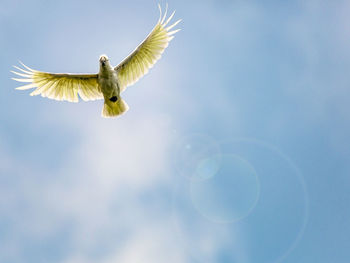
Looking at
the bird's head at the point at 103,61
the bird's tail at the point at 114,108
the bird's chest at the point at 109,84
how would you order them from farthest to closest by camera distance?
the bird's tail at the point at 114,108
the bird's chest at the point at 109,84
the bird's head at the point at 103,61

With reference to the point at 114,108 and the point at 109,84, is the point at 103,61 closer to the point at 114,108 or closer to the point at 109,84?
the point at 109,84

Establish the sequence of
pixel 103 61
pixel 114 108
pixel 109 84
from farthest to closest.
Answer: pixel 114 108, pixel 109 84, pixel 103 61

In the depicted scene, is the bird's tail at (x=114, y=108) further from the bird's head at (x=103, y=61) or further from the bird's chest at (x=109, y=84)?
the bird's head at (x=103, y=61)

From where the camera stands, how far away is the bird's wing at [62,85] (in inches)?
774

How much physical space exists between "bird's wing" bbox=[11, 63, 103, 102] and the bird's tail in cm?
95

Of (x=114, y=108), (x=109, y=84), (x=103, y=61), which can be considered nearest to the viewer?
(x=103, y=61)

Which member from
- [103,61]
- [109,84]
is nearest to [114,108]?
[109,84]

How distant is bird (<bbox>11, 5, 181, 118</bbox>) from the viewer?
63.1 feet

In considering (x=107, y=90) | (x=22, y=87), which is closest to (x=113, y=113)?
(x=107, y=90)

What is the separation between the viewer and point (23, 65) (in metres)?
19.1

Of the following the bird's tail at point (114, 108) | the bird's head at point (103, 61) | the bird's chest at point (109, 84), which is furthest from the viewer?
the bird's tail at point (114, 108)

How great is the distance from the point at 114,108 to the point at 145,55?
2.89m

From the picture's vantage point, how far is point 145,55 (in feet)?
66.4

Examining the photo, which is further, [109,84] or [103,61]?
[109,84]
